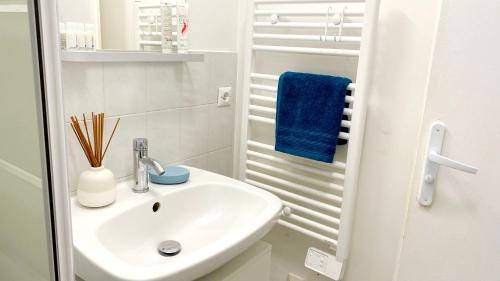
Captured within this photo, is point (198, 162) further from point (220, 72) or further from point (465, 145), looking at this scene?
point (465, 145)

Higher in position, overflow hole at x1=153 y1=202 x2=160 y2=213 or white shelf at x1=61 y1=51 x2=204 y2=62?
white shelf at x1=61 y1=51 x2=204 y2=62

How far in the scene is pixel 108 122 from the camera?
4.00ft

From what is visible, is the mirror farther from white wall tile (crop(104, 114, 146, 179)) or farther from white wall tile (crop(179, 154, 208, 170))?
white wall tile (crop(179, 154, 208, 170))

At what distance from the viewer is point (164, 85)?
137cm

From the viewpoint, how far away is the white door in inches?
39.8

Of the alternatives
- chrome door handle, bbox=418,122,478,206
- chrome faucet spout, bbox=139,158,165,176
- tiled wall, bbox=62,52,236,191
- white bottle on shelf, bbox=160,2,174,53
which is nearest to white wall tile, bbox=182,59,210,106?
tiled wall, bbox=62,52,236,191

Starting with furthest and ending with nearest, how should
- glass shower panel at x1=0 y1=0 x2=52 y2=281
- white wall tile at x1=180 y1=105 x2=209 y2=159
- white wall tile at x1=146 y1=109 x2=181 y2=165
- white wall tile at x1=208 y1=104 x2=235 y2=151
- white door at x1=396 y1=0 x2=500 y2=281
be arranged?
1. white wall tile at x1=208 y1=104 x2=235 y2=151
2. white wall tile at x1=180 y1=105 x2=209 y2=159
3. white wall tile at x1=146 y1=109 x2=181 y2=165
4. white door at x1=396 y1=0 x2=500 y2=281
5. glass shower panel at x1=0 y1=0 x2=52 y2=281

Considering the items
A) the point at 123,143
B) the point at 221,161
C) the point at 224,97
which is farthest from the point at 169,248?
the point at 224,97

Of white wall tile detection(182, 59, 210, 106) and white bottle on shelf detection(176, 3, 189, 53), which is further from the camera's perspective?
white wall tile detection(182, 59, 210, 106)

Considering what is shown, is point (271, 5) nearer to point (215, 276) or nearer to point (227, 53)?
point (227, 53)

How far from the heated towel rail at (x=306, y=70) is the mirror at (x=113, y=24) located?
0.36 m

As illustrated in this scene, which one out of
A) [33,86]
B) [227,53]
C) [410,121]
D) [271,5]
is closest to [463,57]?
[410,121]

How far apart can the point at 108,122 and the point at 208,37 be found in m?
0.56

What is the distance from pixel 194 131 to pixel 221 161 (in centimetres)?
24
